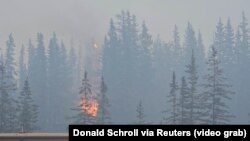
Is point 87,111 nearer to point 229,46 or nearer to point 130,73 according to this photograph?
point 130,73

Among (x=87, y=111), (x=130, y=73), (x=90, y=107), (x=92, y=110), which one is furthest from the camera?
(x=130, y=73)

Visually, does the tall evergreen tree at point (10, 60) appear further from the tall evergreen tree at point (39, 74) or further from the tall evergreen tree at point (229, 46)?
the tall evergreen tree at point (229, 46)

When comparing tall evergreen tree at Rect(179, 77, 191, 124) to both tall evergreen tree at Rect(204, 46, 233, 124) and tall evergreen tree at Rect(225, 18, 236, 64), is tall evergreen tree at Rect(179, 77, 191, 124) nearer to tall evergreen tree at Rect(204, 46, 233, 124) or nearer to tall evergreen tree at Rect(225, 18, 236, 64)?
tall evergreen tree at Rect(204, 46, 233, 124)

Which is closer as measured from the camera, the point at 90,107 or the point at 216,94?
the point at 90,107

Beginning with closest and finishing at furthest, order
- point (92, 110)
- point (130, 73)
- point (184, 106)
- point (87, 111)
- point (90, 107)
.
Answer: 1. point (184, 106)
2. point (92, 110)
3. point (90, 107)
4. point (87, 111)
5. point (130, 73)

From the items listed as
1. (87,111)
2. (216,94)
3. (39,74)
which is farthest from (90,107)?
(39,74)

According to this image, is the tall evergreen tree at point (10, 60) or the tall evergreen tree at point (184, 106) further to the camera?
the tall evergreen tree at point (10, 60)

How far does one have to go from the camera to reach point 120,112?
79.2 meters

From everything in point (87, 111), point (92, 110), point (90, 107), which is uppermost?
point (90, 107)

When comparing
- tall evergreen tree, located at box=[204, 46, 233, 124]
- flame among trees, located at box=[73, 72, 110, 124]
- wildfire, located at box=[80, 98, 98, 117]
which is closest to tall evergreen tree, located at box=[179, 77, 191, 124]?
tall evergreen tree, located at box=[204, 46, 233, 124]

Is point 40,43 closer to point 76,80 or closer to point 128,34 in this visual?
point 76,80

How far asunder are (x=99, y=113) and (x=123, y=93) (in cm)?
1707

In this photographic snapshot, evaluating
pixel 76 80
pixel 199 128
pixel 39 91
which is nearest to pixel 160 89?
pixel 76 80

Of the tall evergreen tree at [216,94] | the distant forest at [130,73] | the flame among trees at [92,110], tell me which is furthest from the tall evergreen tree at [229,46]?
the flame among trees at [92,110]
